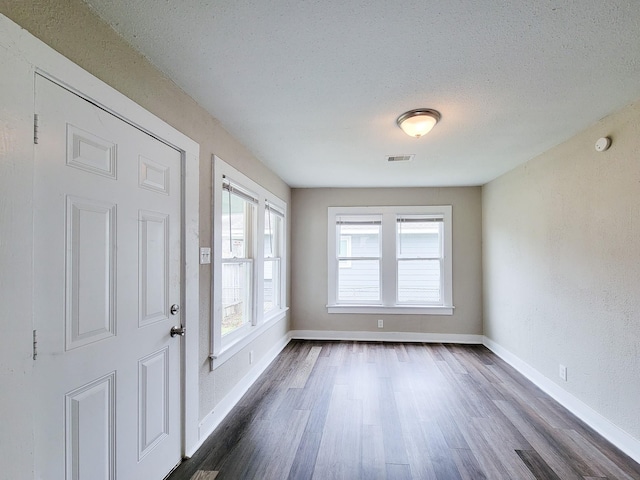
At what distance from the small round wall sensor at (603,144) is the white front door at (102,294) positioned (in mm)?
3048

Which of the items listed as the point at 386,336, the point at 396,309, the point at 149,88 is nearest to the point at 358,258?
the point at 396,309

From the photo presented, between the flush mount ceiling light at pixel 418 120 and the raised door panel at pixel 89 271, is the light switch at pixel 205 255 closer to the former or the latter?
the raised door panel at pixel 89 271

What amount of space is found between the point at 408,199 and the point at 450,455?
352cm

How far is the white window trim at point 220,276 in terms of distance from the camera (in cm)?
248

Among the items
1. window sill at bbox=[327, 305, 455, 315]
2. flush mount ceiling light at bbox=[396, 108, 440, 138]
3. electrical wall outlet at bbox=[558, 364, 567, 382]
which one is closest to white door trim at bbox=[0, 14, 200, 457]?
flush mount ceiling light at bbox=[396, 108, 440, 138]

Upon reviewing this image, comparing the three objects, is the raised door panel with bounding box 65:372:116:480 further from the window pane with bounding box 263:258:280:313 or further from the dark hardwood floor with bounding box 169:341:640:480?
the window pane with bounding box 263:258:280:313

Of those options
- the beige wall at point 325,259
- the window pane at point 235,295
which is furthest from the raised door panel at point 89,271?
the beige wall at point 325,259

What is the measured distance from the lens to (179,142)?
2020mm

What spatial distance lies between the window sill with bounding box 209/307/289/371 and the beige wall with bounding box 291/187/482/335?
91 centimetres

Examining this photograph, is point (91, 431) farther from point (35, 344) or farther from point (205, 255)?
point (205, 255)

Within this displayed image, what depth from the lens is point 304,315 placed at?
5.08 m

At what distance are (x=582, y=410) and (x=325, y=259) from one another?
3.36 m

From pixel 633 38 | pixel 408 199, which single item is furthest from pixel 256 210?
pixel 633 38

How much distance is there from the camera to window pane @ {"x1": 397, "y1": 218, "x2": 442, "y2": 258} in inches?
195
